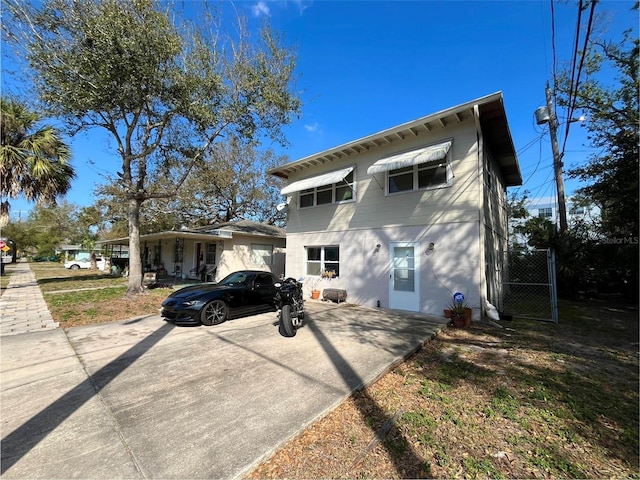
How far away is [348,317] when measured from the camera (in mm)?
7828

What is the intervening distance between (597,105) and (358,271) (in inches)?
522

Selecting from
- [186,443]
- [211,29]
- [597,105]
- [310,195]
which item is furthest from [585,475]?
[597,105]

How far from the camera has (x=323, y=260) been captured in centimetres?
1124

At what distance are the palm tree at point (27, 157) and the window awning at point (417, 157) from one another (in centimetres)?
1231

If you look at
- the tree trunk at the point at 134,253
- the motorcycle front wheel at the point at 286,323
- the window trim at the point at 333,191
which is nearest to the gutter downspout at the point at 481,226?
the window trim at the point at 333,191

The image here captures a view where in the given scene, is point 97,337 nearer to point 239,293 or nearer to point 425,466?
point 239,293

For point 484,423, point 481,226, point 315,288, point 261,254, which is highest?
point 481,226

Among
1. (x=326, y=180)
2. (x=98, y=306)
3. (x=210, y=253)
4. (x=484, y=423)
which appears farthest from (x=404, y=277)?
(x=210, y=253)

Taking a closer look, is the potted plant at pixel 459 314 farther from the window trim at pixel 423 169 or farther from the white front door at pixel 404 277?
the window trim at pixel 423 169

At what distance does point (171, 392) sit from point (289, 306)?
9.51 feet

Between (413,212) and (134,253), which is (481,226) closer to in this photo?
(413,212)

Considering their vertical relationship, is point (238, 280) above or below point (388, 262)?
below

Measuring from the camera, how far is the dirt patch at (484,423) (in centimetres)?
233

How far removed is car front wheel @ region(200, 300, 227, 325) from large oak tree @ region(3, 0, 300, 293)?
5705 mm
